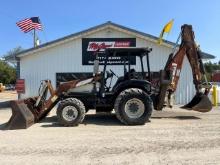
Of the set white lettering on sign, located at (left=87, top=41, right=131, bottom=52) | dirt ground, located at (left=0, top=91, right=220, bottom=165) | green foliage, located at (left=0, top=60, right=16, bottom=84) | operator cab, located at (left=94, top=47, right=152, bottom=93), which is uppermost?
green foliage, located at (left=0, top=60, right=16, bottom=84)

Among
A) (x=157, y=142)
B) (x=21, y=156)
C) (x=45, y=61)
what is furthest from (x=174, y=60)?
(x=45, y=61)

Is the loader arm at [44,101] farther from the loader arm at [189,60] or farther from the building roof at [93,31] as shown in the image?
the building roof at [93,31]

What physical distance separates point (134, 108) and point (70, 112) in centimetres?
220

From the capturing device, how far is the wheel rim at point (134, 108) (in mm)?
14305

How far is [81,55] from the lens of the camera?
2523 cm

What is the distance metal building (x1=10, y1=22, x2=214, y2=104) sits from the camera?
82.6 feet

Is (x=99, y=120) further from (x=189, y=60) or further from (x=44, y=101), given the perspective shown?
A: (x=189, y=60)

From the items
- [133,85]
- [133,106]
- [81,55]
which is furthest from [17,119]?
[81,55]

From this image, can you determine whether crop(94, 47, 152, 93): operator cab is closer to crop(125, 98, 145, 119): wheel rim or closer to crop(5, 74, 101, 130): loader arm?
crop(5, 74, 101, 130): loader arm

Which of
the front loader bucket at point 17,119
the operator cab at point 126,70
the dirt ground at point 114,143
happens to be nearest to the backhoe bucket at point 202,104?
the dirt ground at point 114,143

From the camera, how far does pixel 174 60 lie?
16.3 metres

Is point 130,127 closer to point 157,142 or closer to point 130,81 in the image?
point 130,81

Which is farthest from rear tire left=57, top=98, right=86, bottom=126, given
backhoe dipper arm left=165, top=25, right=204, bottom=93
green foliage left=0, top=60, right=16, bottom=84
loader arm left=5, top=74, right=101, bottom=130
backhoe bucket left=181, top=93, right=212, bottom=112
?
green foliage left=0, top=60, right=16, bottom=84

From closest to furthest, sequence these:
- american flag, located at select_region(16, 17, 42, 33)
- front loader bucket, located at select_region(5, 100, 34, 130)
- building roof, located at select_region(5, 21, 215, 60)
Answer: front loader bucket, located at select_region(5, 100, 34, 130) → building roof, located at select_region(5, 21, 215, 60) → american flag, located at select_region(16, 17, 42, 33)
